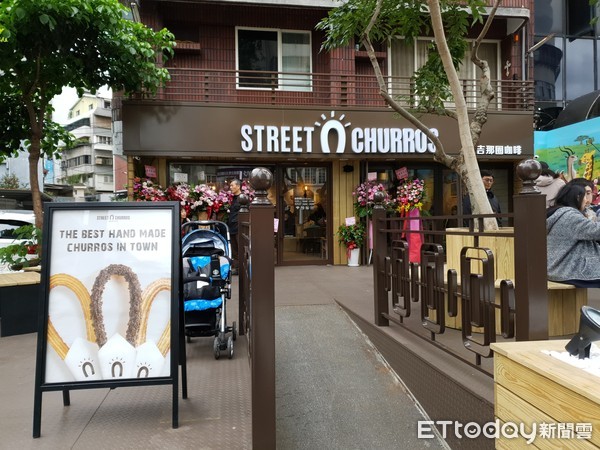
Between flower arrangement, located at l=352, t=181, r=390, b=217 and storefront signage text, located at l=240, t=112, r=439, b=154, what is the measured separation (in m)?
0.88

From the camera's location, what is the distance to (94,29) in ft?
18.9

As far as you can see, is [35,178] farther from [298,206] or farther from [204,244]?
[298,206]

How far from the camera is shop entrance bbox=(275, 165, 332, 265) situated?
10133 mm

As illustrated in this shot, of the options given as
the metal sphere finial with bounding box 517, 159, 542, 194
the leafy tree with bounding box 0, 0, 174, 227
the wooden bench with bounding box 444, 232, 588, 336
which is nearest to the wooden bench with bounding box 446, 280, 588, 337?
the wooden bench with bounding box 444, 232, 588, 336

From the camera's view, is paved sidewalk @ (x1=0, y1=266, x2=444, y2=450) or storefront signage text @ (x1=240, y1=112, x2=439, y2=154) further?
storefront signage text @ (x1=240, y1=112, x2=439, y2=154)

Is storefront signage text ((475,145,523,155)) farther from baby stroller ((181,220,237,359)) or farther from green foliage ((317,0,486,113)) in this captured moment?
baby stroller ((181,220,237,359))

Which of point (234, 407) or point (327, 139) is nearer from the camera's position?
point (234, 407)

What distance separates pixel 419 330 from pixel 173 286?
7.80ft

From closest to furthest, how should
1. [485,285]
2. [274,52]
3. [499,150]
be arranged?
[485,285]
[499,150]
[274,52]

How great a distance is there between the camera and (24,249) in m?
5.90

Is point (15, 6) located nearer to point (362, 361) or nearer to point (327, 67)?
Result: point (362, 361)

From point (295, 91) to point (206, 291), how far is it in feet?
24.6

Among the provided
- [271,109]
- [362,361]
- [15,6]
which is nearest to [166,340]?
[362,361]

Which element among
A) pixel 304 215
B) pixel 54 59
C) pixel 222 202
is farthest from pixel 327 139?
pixel 54 59
